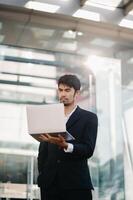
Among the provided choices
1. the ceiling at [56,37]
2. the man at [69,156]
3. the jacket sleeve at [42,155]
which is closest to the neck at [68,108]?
the man at [69,156]

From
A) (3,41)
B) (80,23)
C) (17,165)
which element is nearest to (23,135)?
(17,165)

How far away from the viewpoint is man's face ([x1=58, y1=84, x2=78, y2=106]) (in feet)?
7.36

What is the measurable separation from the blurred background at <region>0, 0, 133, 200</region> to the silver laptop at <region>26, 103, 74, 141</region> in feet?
12.9

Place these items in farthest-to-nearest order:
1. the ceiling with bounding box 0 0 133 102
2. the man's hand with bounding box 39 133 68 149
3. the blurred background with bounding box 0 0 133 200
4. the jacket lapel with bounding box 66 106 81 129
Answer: the ceiling with bounding box 0 0 133 102 < the blurred background with bounding box 0 0 133 200 < the jacket lapel with bounding box 66 106 81 129 < the man's hand with bounding box 39 133 68 149

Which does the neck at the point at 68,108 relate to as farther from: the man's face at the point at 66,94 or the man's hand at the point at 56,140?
the man's hand at the point at 56,140

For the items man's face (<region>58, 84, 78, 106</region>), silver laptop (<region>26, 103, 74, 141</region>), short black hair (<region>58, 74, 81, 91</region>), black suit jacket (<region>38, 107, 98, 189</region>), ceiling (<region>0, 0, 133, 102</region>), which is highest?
ceiling (<region>0, 0, 133, 102</region>)

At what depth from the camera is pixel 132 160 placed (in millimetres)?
6727

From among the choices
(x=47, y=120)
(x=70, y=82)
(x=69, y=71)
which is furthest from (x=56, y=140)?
(x=69, y=71)

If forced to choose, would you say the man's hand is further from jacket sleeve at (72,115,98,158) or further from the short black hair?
the short black hair

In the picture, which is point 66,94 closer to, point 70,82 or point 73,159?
point 70,82

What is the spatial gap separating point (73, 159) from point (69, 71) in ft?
15.3

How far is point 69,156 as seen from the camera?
2143 mm

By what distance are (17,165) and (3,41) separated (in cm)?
203

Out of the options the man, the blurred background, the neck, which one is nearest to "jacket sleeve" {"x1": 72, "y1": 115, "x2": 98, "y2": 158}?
the man
